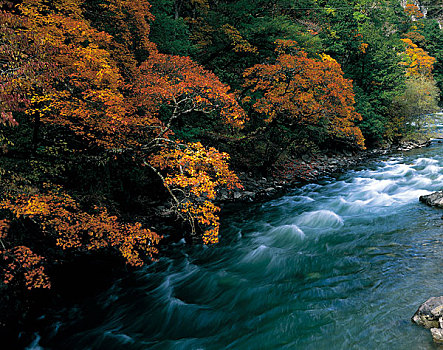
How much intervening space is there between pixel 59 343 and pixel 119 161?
6.18m

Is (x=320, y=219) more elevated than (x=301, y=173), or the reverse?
(x=301, y=173)

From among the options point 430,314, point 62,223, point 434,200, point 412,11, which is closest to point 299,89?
point 434,200

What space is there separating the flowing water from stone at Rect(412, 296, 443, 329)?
0.12 meters

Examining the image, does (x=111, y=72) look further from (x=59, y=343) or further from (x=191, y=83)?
(x=59, y=343)

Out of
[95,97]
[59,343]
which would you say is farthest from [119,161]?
[59,343]

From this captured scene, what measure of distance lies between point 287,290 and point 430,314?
2.54m

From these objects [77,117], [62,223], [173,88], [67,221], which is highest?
[173,88]

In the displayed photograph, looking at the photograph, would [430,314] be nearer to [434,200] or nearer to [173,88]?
[434,200]

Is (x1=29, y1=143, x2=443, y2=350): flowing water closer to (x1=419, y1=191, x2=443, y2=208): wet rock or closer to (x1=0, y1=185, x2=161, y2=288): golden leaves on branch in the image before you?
(x1=419, y1=191, x2=443, y2=208): wet rock

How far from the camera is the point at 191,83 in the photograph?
8406 mm

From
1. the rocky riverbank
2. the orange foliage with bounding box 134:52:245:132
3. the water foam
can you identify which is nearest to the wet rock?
the water foam

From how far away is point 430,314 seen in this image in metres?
3.65

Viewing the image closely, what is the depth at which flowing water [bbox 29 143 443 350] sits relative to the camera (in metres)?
4.25

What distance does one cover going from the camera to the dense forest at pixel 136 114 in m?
6.22
